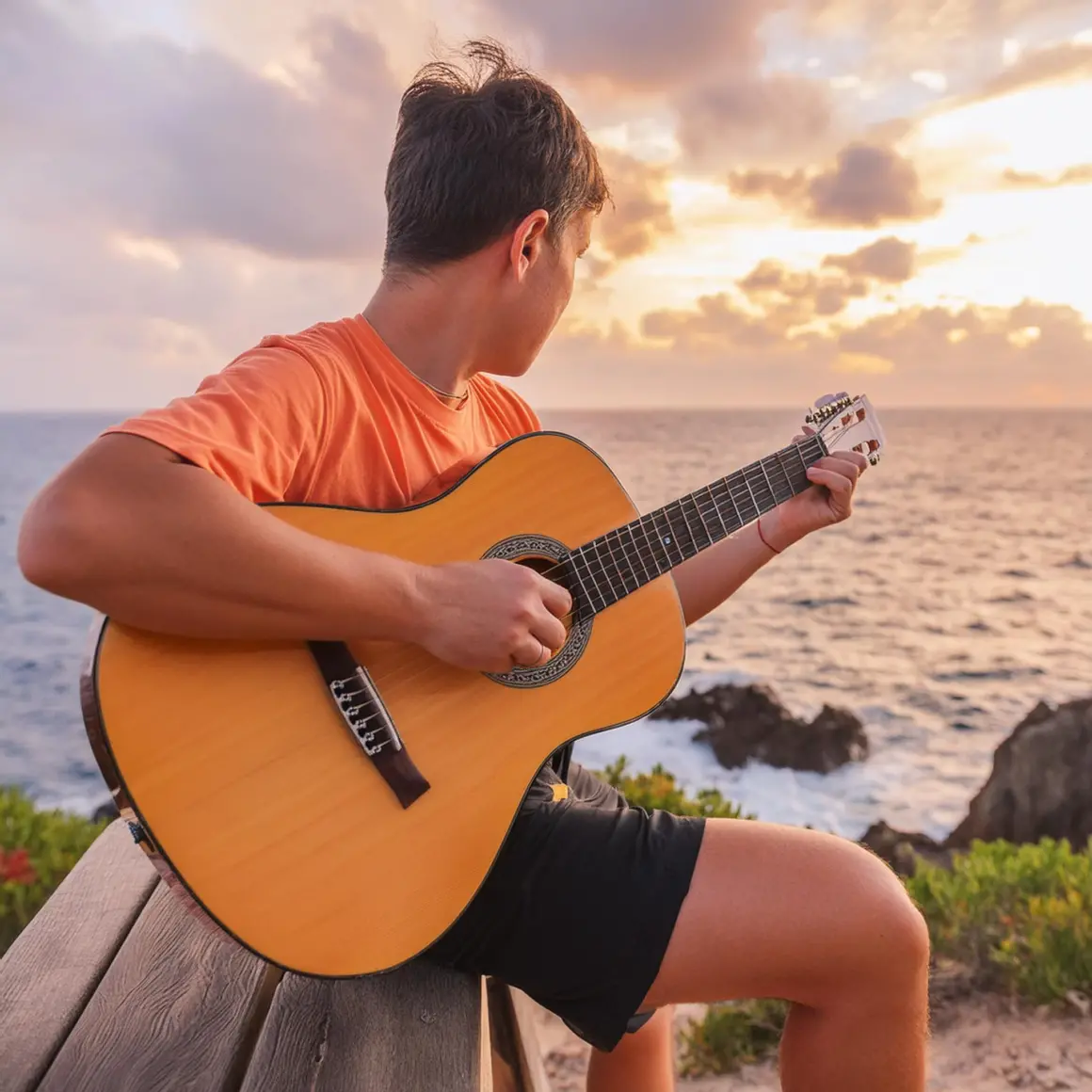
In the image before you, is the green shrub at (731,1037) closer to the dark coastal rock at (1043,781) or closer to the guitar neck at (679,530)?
the guitar neck at (679,530)

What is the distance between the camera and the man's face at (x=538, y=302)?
2010 millimetres

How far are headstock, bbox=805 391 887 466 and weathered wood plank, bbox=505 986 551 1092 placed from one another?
5.90 ft

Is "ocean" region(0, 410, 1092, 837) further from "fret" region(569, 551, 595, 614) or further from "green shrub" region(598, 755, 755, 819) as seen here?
"green shrub" region(598, 755, 755, 819)

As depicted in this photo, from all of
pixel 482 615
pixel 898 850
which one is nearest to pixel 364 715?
pixel 482 615

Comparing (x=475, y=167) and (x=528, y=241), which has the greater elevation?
(x=475, y=167)

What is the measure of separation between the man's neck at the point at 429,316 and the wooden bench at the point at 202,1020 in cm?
120

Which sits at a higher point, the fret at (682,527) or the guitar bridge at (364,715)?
the fret at (682,527)

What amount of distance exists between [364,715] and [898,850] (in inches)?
194

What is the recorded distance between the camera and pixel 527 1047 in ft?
8.30

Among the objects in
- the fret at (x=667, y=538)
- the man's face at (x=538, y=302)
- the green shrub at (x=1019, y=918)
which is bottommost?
the green shrub at (x=1019, y=918)

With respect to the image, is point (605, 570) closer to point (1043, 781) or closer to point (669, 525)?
point (669, 525)

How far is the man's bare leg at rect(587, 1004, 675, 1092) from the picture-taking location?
2152 millimetres

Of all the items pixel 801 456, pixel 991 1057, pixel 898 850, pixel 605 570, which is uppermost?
pixel 801 456

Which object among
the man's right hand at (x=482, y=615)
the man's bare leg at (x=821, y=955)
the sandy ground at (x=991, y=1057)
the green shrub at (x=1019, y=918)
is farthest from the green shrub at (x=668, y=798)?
the man's right hand at (x=482, y=615)
